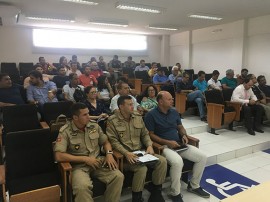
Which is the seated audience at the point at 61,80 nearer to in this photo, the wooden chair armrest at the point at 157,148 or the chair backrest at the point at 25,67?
the wooden chair armrest at the point at 157,148

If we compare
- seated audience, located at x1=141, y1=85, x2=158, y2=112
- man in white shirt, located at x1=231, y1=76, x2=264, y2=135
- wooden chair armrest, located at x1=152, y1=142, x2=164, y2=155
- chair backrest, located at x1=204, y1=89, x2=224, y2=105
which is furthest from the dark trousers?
wooden chair armrest, located at x1=152, y1=142, x2=164, y2=155

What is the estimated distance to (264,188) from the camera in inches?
58.1

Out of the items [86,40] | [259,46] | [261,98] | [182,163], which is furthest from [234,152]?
[86,40]

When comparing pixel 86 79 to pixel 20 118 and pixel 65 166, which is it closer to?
pixel 20 118

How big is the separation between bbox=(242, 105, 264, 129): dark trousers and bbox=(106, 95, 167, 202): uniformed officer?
9.27 feet

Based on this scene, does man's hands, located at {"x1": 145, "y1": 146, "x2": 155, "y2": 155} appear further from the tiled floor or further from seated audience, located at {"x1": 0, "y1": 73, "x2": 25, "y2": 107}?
seated audience, located at {"x1": 0, "y1": 73, "x2": 25, "y2": 107}

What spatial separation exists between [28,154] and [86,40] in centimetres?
835

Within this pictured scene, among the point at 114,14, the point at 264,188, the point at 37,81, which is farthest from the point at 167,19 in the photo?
the point at 264,188

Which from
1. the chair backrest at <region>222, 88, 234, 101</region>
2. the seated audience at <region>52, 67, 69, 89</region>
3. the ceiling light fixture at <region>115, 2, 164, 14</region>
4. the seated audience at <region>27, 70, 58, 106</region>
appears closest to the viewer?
the seated audience at <region>27, 70, 58, 106</region>

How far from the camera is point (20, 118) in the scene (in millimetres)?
3160

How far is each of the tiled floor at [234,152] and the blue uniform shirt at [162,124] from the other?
1.93 feet

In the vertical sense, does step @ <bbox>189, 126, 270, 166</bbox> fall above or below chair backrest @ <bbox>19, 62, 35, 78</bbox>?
below

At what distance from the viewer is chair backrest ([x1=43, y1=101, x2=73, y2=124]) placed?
3.38 m

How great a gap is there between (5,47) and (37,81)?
599cm
